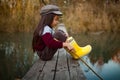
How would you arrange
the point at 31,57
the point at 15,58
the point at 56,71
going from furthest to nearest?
the point at 15,58
the point at 31,57
the point at 56,71

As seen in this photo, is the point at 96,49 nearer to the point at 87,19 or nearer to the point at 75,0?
the point at 87,19

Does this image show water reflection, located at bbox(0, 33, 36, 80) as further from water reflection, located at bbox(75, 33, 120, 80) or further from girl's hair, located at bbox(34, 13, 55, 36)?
girl's hair, located at bbox(34, 13, 55, 36)

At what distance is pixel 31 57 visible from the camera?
7348 millimetres

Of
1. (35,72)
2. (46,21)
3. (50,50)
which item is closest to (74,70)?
(35,72)

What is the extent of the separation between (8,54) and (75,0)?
783 centimetres

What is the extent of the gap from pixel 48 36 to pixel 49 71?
49 cm

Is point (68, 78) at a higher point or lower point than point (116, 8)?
higher

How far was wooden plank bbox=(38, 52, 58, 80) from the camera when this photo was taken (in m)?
3.08

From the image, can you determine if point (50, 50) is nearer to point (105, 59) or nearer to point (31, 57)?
point (31, 57)

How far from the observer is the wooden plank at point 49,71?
3.08 m

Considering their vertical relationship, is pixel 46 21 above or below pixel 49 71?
above

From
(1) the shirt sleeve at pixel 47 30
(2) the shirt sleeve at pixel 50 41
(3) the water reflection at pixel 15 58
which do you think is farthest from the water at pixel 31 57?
(1) the shirt sleeve at pixel 47 30

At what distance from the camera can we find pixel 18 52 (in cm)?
854

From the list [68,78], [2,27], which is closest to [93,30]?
[2,27]
